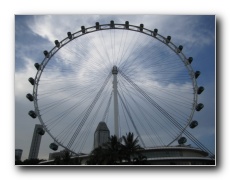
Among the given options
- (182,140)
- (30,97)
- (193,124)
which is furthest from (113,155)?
(30,97)

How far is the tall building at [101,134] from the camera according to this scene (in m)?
9.77

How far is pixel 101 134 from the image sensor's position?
32.3 feet

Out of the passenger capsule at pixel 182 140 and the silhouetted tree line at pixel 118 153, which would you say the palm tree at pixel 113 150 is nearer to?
the silhouetted tree line at pixel 118 153

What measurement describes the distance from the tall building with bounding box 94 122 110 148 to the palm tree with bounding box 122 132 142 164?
0.82m

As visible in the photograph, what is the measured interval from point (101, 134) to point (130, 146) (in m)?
1.79

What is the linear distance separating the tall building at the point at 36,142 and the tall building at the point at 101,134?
1.92 m

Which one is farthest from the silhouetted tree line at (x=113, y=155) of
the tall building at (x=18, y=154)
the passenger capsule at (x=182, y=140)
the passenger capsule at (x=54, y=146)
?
the passenger capsule at (x=182, y=140)

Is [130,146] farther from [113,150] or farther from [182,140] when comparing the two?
[182,140]

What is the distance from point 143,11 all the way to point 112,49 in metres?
1.94

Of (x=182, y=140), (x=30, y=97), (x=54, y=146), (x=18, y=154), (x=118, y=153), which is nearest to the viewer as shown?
(x=18, y=154)

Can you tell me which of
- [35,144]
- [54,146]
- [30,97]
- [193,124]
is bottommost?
[54,146]

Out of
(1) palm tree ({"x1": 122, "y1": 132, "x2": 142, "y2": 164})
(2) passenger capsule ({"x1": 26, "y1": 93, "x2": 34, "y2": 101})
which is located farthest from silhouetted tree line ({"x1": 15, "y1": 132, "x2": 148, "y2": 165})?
(2) passenger capsule ({"x1": 26, "y1": 93, "x2": 34, "y2": 101})

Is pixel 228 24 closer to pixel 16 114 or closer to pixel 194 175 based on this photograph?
pixel 194 175

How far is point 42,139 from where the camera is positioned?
10.1 meters
